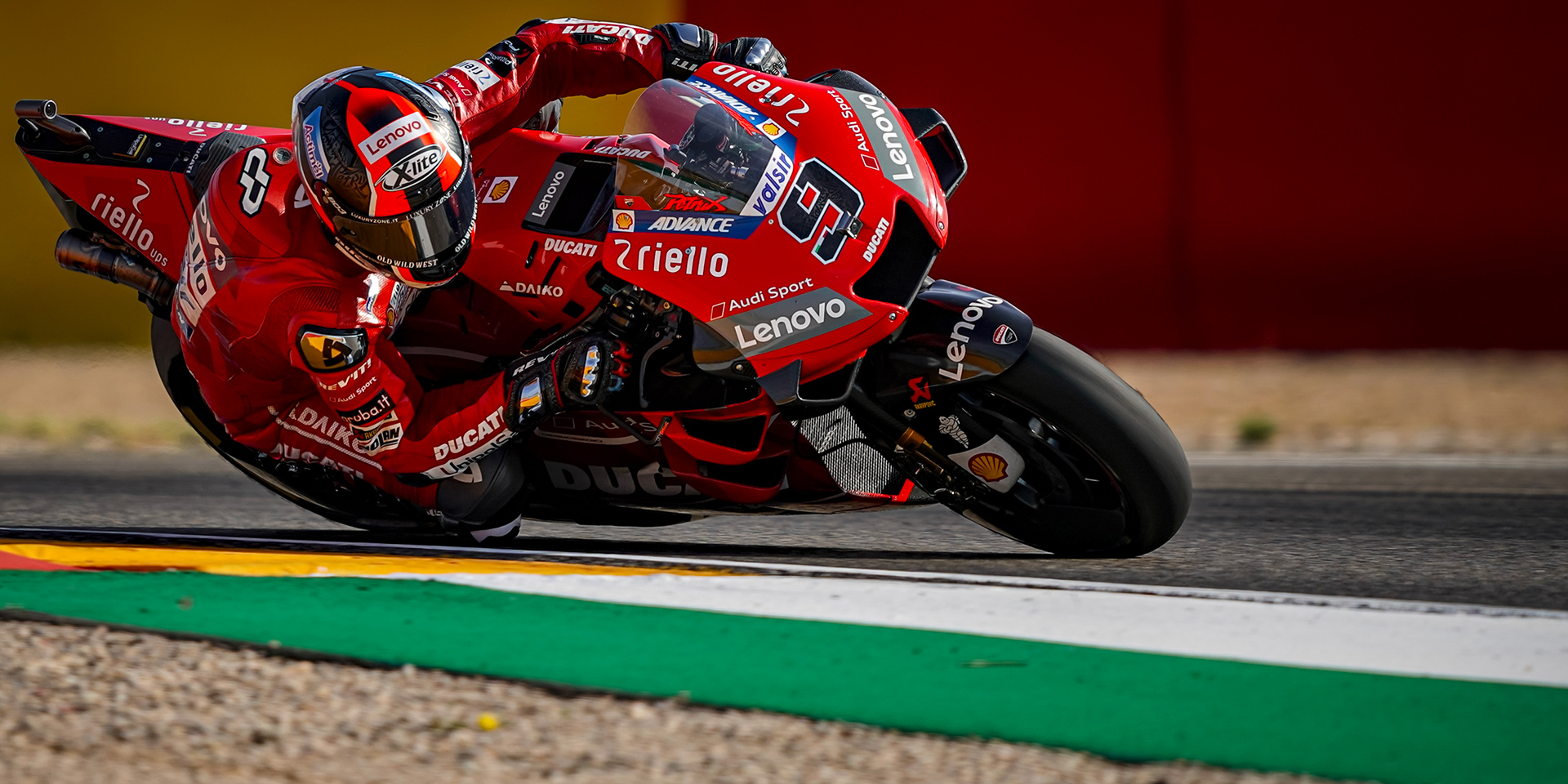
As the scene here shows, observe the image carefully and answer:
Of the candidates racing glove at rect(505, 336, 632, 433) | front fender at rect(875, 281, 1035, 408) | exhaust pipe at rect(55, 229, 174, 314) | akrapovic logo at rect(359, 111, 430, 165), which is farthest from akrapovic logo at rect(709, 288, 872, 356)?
exhaust pipe at rect(55, 229, 174, 314)

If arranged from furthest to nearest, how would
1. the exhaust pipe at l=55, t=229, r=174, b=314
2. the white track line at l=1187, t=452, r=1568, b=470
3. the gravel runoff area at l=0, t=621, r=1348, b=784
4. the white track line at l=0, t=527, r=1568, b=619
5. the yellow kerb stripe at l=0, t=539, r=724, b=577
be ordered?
the white track line at l=1187, t=452, r=1568, b=470, the exhaust pipe at l=55, t=229, r=174, b=314, the yellow kerb stripe at l=0, t=539, r=724, b=577, the white track line at l=0, t=527, r=1568, b=619, the gravel runoff area at l=0, t=621, r=1348, b=784

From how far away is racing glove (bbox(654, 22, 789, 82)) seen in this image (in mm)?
3443

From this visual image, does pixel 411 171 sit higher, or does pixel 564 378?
pixel 411 171

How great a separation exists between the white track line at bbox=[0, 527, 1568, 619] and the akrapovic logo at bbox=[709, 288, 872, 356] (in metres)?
0.54

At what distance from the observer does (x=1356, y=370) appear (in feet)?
27.7

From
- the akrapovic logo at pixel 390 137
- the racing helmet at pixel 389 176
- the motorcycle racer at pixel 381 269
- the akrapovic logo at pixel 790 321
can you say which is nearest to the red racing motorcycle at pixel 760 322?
the akrapovic logo at pixel 790 321

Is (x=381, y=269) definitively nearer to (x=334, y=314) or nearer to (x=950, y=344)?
(x=334, y=314)

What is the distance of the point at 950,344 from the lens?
121 inches

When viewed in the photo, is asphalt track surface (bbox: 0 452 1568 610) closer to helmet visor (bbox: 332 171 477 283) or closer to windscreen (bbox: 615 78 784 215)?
helmet visor (bbox: 332 171 477 283)

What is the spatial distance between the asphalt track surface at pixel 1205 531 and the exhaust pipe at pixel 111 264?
0.68m

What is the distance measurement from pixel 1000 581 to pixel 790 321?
0.74m

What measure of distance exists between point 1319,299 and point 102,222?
22.3 ft

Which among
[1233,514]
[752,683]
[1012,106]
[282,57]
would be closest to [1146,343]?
[1012,106]

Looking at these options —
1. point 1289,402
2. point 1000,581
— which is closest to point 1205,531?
point 1000,581
